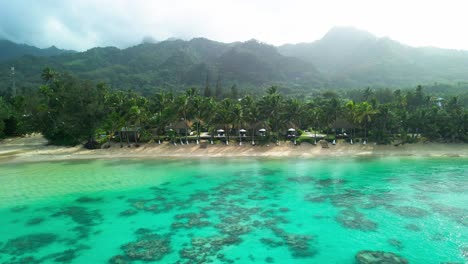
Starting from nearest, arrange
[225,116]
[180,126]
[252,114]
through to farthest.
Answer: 1. [252,114]
2. [225,116]
3. [180,126]

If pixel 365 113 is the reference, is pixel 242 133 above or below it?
below

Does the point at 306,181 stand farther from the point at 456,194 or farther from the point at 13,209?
the point at 13,209

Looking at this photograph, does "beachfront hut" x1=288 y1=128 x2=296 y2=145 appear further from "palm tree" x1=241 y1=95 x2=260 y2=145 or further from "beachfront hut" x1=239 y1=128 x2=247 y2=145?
"beachfront hut" x1=239 y1=128 x2=247 y2=145

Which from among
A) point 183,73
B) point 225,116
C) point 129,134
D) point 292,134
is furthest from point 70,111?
point 183,73

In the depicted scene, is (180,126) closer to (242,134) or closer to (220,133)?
(220,133)

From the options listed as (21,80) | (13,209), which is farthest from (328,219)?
(21,80)

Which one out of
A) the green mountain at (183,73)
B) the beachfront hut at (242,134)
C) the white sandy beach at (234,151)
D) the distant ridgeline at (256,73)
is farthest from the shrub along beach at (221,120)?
the green mountain at (183,73)
